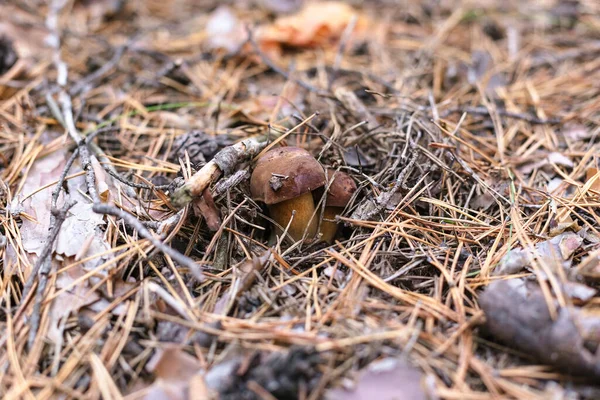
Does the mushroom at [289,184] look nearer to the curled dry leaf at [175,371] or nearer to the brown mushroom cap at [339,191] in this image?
the brown mushroom cap at [339,191]

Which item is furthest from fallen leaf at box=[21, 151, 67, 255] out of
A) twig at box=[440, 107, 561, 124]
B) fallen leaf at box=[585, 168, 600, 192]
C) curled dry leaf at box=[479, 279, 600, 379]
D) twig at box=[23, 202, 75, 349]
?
fallen leaf at box=[585, 168, 600, 192]

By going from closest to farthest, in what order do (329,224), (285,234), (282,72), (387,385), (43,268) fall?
(387,385), (43,268), (285,234), (329,224), (282,72)

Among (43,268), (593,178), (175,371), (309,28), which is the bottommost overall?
(593,178)

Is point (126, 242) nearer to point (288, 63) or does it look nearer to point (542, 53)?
point (288, 63)

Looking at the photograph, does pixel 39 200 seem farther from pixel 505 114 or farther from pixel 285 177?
pixel 505 114

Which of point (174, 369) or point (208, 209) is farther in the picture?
point (208, 209)

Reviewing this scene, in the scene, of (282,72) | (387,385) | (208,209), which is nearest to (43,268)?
(208,209)

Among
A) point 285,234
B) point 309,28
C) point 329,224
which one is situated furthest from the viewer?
point 309,28
